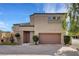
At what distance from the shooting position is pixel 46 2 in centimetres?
1382

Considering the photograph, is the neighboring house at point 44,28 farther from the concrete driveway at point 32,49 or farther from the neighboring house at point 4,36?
the neighboring house at point 4,36

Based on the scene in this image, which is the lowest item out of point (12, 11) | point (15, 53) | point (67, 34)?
point (15, 53)

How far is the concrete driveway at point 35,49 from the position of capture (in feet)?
47.2

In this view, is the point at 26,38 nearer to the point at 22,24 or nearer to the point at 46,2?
the point at 22,24

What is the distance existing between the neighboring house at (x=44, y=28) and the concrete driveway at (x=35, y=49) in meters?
0.25

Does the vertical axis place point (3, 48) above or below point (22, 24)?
below

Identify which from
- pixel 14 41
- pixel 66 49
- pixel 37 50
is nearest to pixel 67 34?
pixel 66 49

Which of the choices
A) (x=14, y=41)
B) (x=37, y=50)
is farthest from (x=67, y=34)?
(x=14, y=41)

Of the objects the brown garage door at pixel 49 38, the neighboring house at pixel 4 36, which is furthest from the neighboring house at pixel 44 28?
the neighboring house at pixel 4 36

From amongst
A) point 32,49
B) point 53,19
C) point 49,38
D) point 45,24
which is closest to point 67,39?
point 49,38

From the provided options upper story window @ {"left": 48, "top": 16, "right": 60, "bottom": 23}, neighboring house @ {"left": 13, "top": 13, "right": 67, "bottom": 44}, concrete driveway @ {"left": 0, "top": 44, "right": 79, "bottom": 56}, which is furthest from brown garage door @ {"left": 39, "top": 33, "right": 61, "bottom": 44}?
upper story window @ {"left": 48, "top": 16, "right": 60, "bottom": 23}

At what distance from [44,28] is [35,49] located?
3.49 feet

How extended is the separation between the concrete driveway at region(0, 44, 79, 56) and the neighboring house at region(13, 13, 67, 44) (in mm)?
246

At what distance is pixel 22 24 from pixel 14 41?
0.89 m
